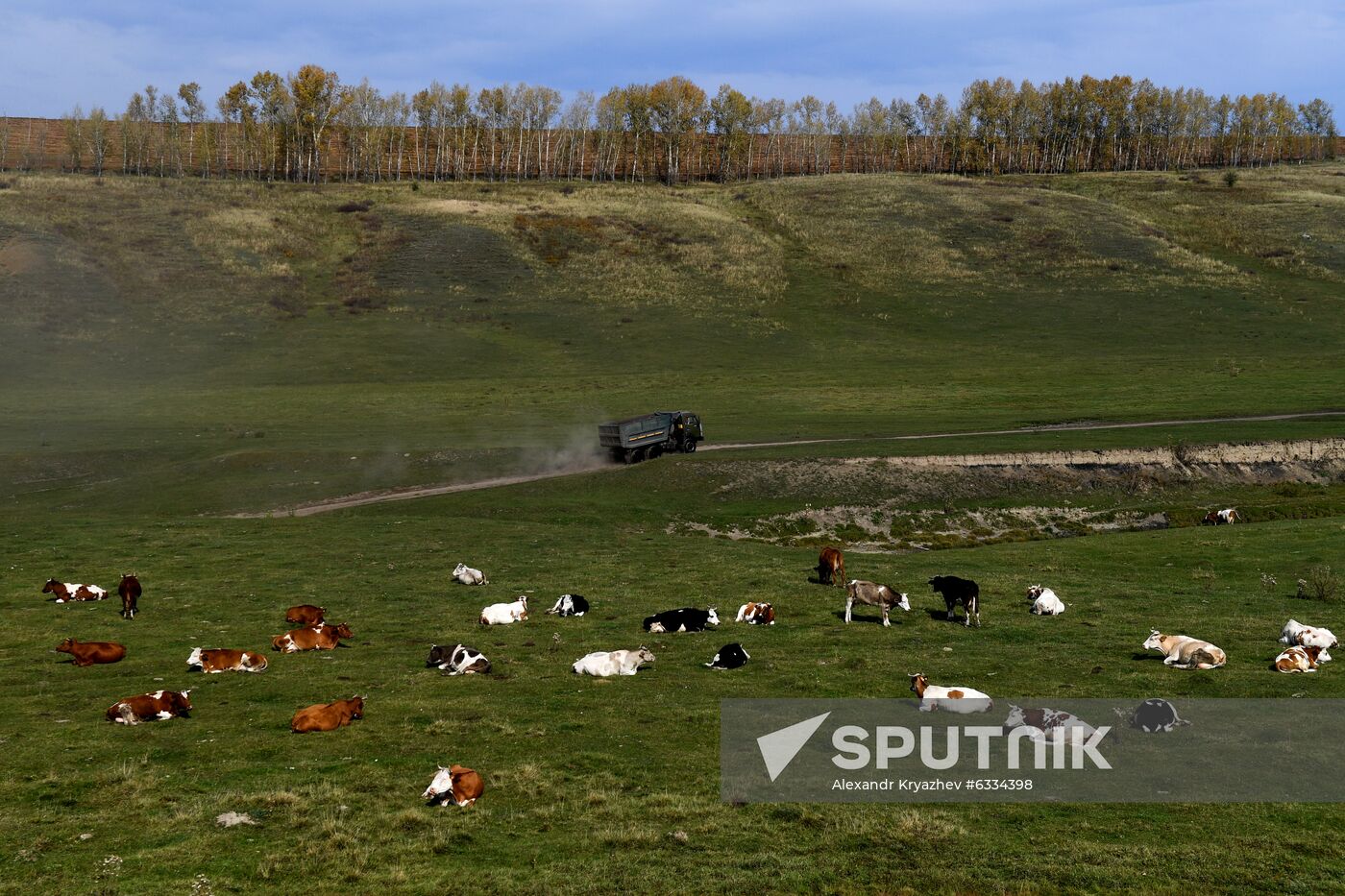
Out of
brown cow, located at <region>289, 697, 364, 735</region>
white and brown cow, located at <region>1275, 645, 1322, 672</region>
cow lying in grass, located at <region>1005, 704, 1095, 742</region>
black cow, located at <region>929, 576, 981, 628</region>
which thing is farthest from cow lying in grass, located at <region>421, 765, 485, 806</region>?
white and brown cow, located at <region>1275, 645, 1322, 672</region>

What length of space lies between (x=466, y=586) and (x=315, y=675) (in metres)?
10.3

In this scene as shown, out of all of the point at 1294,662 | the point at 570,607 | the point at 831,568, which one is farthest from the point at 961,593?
the point at 570,607

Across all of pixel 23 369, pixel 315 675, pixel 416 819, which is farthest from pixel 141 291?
pixel 416 819

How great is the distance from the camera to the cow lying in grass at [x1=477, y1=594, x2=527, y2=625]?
26.5 m

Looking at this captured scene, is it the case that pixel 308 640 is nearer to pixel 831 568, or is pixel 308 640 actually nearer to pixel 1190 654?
pixel 831 568

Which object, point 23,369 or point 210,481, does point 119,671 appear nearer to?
point 210,481

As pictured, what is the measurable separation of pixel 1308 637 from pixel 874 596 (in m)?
9.32

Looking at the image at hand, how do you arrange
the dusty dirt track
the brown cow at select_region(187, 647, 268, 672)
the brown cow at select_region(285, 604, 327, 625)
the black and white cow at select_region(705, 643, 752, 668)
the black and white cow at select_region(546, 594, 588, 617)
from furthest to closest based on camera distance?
the dusty dirt track → the black and white cow at select_region(546, 594, 588, 617) → the brown cow at select_region(285, 604, 327, 625) → the black and white cow at select_region(705, 643, 752, 668) → the brown cow at select_region(187, 647, 268, 672)

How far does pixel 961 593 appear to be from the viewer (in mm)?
26328

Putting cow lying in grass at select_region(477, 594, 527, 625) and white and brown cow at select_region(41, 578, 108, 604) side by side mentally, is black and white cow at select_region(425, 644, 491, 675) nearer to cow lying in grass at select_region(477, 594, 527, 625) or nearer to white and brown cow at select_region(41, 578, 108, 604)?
cow lying in grass at select_region(477, 594, 527, 625)

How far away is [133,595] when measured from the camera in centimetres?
2716

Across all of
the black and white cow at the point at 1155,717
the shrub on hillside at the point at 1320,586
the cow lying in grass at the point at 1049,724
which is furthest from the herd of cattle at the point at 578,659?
the shrub on hillside at the point at 1320,586

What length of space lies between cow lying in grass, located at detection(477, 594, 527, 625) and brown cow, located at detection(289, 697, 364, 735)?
26.6 ft

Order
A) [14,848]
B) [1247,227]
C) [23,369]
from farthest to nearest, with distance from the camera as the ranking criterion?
1. [1247,227]
2. [23,369]
3. [14,848]
